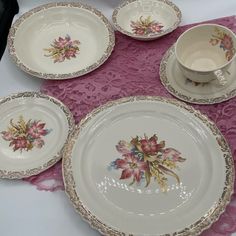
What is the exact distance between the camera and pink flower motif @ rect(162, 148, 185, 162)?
630 mm

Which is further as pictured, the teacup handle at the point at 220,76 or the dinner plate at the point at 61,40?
the dinner plate at the point at 61,40

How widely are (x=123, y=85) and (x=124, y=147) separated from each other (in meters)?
0.15

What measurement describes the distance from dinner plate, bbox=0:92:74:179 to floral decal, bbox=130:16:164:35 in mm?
236

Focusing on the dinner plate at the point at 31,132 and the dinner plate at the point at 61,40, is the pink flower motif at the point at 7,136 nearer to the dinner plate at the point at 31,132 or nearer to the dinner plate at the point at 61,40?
the dinner plate at the point at 31,132

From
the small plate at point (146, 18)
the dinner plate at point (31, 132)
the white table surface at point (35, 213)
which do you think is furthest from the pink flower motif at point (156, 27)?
the white table surface at point (35, 213)

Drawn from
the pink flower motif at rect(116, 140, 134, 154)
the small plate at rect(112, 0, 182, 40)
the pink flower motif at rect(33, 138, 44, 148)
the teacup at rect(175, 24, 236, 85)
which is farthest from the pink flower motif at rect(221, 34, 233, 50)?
the pink flower motif at rect(33, 138, 44, 148)

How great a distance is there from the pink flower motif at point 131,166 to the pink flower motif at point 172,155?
4cm

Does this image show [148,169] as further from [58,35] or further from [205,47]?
[58,35]

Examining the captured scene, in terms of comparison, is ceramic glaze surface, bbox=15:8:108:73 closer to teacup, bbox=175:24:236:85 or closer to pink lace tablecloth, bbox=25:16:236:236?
pink lace tablecloth, bbox=25:16:236:236

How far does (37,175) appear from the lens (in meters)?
0.65

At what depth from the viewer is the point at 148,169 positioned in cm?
62

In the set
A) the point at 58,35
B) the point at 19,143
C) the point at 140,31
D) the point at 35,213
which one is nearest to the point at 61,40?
the point at 58,35

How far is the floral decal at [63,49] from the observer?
81 centimetres

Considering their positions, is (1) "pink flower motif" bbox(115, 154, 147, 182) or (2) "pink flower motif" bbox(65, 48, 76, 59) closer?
(1) "pink flower motif" bbox(115, 154, 147, 182)
